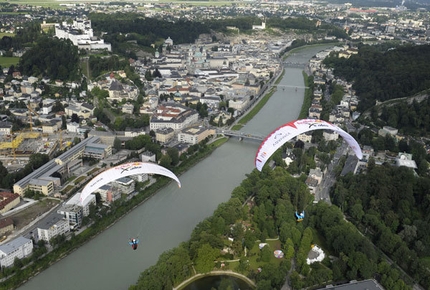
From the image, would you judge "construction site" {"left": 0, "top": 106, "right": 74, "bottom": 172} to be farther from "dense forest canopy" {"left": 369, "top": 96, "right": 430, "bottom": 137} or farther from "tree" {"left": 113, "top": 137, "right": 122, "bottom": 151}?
"dense forest canopy" {"left": 369, "top": 96, "right": 430, "bottom": 137}

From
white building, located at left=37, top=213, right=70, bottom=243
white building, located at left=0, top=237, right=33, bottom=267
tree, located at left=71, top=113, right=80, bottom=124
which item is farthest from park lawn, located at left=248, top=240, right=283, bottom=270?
tree, located at left=71, top=113, right=80, bottom=124

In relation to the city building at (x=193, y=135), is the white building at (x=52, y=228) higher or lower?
higher

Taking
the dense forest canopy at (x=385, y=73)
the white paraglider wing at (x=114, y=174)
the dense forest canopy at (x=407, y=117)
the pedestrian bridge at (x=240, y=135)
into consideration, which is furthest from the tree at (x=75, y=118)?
the dense forest canopy at (x=385, y=73)

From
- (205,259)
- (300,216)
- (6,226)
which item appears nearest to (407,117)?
(300,216)

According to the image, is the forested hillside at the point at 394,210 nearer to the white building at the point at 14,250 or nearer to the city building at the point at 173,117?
the city building at the point at 173,117

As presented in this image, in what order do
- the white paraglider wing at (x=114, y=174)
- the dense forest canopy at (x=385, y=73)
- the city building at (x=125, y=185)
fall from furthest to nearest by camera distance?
the dense forest canopy at (x=385, y=73)
the city building at (x=125, y=185)
the white paraglider wing at (x=114, y=174)

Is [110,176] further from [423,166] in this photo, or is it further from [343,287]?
[423,166]

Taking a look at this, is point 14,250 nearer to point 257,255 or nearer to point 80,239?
point 80,239
